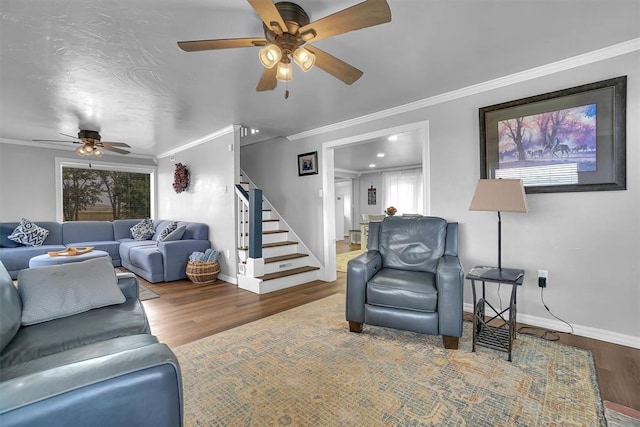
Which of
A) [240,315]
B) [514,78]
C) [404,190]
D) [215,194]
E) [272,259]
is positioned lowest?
[240,315]

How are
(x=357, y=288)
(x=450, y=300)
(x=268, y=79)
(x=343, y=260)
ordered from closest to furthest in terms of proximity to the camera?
(x=268, y=79)
(x=450, y=300)
(x=357, y=288)
(x=343, y=260)

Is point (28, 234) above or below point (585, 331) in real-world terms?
above

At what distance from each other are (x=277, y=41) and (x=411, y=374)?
223 centimetres

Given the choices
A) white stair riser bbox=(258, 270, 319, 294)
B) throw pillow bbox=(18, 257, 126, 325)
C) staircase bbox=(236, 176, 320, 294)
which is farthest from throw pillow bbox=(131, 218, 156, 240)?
throw pillow bbox=(18, 257, 126, 325)

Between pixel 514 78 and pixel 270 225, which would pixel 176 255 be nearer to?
pixel 270 225

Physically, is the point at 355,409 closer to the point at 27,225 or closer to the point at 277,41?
the point at 277,41

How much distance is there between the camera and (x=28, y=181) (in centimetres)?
531

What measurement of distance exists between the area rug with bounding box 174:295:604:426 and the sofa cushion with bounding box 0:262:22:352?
0.92m

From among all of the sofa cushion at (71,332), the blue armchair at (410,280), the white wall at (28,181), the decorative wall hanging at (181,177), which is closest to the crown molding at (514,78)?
the blue armchair at (410,280)

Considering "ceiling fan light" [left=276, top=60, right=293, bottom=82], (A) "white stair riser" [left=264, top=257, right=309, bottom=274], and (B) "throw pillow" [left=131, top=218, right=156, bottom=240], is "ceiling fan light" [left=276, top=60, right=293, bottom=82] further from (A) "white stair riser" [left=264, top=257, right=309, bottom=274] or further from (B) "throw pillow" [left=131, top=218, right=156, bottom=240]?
(B) "throw pillow" [left=131, top=218, right=156, bottom=240]

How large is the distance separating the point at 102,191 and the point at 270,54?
6468mm

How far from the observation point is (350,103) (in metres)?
3.45

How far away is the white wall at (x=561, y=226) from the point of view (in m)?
2.28

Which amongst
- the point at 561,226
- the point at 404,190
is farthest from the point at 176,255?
the point at 404,190
